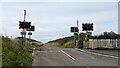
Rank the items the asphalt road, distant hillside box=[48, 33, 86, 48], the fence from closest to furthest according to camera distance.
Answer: the asphalt road → the fence → distant hillside box=[48, 33, 86, 48]

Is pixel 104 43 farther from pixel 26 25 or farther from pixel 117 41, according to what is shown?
pixel 26 25

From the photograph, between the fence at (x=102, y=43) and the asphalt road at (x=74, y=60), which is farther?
the fence at (x=102, y=43)

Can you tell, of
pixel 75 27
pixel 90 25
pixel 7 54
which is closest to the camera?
pixel 7 54

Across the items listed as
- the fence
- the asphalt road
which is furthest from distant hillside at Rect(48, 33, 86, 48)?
the asphalt road

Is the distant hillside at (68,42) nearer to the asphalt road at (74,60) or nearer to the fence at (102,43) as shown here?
the fence at (102,43)

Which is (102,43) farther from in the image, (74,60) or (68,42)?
(68,42)

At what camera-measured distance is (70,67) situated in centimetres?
2305

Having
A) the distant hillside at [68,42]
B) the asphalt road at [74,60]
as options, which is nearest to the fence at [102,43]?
the distant hillside at [68,42]

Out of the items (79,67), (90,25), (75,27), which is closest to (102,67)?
(79,67)

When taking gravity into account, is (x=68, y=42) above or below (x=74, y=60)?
above

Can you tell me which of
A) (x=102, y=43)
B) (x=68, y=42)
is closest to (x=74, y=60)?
(x=102, y=43)

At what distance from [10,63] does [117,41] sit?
46701 mm

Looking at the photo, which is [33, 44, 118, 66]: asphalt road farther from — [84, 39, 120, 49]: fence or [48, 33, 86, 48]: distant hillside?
[48, 33, 86, 48]: distant hillside

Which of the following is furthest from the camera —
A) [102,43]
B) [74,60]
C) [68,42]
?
[68,42]
